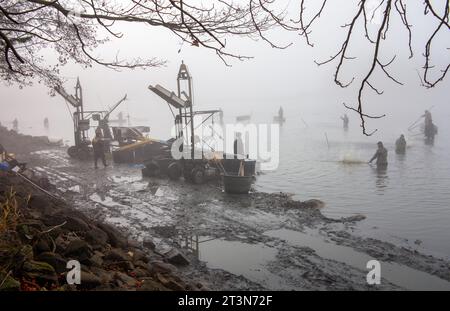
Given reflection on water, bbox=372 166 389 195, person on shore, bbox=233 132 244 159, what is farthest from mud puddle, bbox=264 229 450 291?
reflection on water, bbox=372 166 389 195

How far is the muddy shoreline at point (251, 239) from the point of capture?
6.60 m

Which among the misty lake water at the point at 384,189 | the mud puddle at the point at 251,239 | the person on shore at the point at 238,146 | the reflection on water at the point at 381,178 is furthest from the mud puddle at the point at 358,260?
the reflection on water at the point at 381,178

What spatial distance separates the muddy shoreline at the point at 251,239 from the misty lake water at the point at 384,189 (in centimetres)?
102

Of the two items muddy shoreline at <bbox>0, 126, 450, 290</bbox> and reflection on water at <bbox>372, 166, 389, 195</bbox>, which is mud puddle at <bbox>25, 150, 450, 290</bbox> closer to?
muddy shoreline at <bbox>0, 126, 450, 290</bbox>

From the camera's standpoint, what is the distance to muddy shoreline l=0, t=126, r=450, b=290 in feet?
21.6

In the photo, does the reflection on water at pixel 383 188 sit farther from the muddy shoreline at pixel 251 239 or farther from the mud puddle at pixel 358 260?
the mud puddle at pixel 358 260

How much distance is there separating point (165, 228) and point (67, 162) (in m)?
15.2

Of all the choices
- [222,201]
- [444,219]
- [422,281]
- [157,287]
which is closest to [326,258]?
[422,281]

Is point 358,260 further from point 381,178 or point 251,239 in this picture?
point 381,178

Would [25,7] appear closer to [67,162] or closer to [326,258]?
[326,258]

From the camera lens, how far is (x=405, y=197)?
14.6 meters

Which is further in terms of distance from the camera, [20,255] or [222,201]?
[222,201]

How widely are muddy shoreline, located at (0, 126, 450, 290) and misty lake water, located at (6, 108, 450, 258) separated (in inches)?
40.0

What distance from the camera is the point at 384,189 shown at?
15961 millimetres
